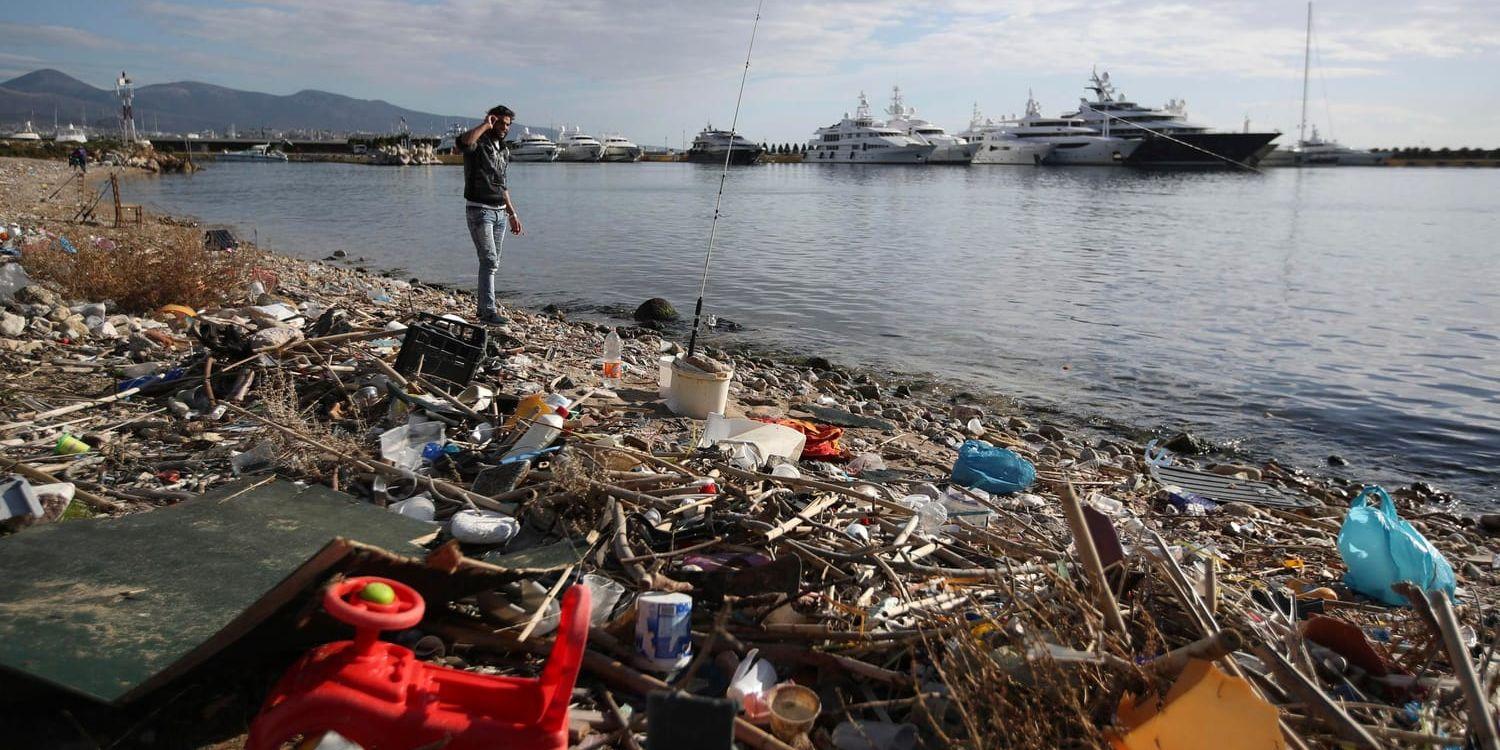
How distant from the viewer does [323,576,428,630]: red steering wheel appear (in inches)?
75.0

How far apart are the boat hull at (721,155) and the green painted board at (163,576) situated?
8574 cm

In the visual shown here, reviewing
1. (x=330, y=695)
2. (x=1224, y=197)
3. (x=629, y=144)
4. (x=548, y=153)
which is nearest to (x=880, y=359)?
(x=330, y=695)

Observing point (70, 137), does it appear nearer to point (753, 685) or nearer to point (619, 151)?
point (619, 151)

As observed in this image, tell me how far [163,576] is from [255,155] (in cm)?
10575

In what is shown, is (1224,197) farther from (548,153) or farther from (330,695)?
(548,153)

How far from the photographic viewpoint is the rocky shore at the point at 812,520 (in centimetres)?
242

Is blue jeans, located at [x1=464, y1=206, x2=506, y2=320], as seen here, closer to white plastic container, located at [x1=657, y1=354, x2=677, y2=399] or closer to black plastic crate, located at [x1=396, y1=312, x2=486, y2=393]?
white plastic container, located at [x1=657, y1=354, x2=677, y2=399]

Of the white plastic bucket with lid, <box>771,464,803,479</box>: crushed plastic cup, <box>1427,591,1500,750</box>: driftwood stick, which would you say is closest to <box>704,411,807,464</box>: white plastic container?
<box>771,464,803,479</box>: crushed plastic cup

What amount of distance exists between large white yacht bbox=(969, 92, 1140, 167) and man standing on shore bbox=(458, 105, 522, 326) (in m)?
79.6

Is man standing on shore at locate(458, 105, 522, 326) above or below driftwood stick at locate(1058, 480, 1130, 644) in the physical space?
above

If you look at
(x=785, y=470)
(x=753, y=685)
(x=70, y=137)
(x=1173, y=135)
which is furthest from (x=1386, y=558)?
(x=70, y=137)

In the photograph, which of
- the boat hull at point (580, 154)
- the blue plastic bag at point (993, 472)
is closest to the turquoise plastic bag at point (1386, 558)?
the blue plastic bag at point (993, 472)

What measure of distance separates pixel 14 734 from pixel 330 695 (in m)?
0.79

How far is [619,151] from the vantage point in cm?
11144
